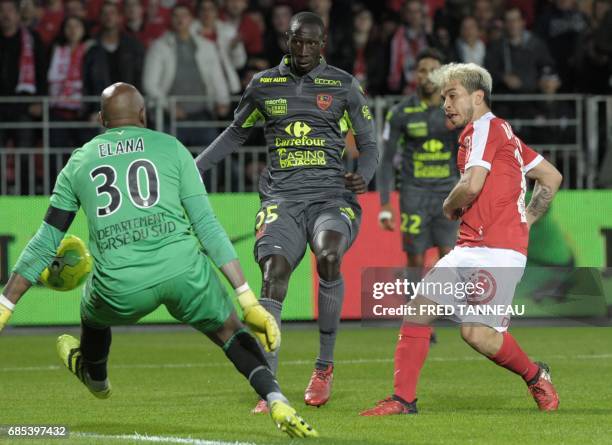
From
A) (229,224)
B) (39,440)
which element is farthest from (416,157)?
(39,440)

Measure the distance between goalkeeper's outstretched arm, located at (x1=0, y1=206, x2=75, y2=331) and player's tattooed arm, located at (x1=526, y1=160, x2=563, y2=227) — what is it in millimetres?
3011

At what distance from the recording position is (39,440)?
7.07 meters

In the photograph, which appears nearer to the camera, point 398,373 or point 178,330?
point 398,373

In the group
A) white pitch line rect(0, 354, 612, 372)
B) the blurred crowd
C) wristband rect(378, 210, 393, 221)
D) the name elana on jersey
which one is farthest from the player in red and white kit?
the blurred crowd

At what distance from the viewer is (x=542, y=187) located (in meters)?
8.48

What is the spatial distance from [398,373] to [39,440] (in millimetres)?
2262

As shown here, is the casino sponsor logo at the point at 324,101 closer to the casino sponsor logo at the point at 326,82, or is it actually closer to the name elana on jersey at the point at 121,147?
the casino sponsor logo at the point at 326,82

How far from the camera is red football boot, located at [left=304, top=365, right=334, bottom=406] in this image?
349 inches

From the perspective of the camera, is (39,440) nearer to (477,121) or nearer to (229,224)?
(477,121)

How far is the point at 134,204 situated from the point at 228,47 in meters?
11.2

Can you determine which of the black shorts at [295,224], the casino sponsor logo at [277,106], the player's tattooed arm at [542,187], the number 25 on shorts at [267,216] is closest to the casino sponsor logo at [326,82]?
the casino sponsor logo at [277,106]

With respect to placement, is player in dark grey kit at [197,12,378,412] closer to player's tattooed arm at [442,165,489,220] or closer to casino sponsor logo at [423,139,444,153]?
player's tattooed arm at [442,165,489,220]

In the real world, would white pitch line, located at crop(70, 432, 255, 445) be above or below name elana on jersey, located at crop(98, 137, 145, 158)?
below

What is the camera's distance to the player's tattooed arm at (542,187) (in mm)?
8461
